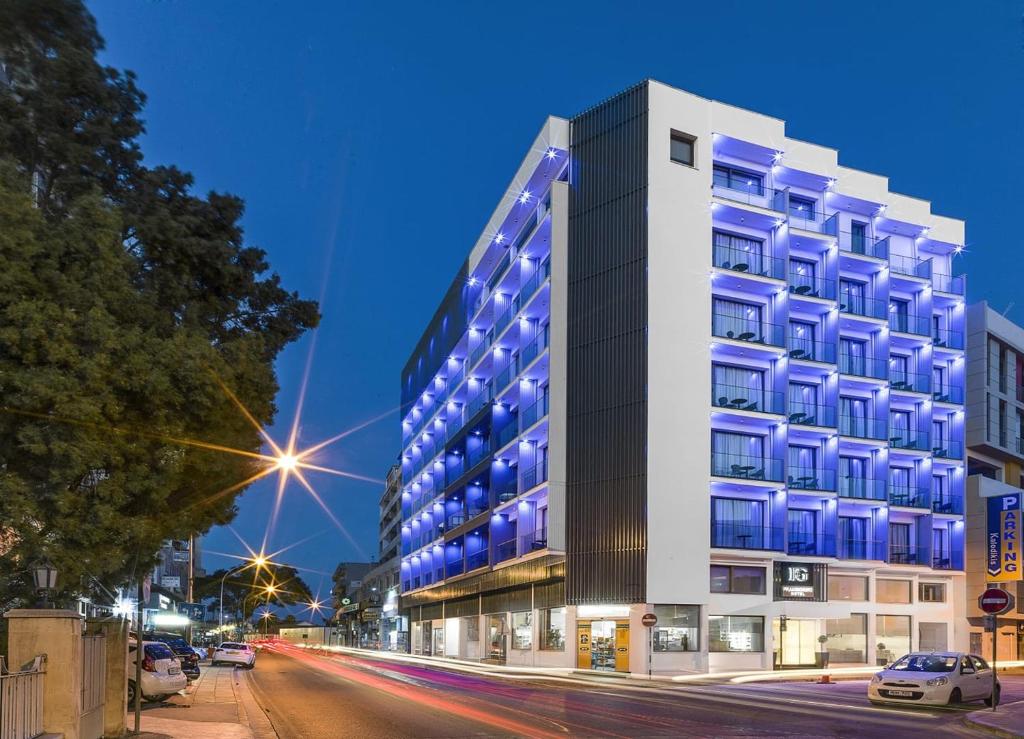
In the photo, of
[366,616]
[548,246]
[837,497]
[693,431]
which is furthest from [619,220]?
[366,616]

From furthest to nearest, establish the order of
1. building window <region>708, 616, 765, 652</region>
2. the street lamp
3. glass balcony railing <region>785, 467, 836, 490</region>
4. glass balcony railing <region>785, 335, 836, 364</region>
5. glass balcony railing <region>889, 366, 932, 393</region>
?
glass balcony railing <region>889, 366, 932, 393</region>, glass balcony railing <region>785, 335, 836, 364</region>, glass balcony railing <region>785, 467, 836, 490</region>, building window <region>708, 616, 765, 652</region>, the street lamp

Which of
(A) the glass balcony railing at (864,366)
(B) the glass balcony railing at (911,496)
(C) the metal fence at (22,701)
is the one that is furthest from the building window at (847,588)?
(C) the metal fence at (22,701)

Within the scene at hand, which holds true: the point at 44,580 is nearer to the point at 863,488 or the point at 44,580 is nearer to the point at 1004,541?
the point at 863,488

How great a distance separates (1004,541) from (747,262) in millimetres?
19788

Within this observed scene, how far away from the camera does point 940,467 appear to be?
5512cm

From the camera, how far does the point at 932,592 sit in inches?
2095

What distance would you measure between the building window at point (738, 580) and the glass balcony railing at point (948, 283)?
2184 centimetres

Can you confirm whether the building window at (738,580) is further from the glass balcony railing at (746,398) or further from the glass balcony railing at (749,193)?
the glass balcony railing at (749,193)

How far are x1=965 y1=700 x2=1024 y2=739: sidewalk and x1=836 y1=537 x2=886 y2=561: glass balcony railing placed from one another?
993 inches

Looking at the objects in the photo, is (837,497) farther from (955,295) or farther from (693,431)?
(955,295)

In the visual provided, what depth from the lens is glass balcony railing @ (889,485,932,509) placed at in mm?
52812

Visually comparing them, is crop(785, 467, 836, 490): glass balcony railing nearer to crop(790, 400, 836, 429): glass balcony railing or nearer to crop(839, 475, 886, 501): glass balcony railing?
crop(839, 475, 886, 501): glass balcony railing

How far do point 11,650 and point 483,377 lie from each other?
5487 cm

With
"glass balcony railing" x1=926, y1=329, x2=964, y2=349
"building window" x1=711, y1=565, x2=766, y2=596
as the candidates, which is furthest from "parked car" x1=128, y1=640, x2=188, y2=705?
"glass balcony railing" x1=926, y1=329, x2=964, y2=349
